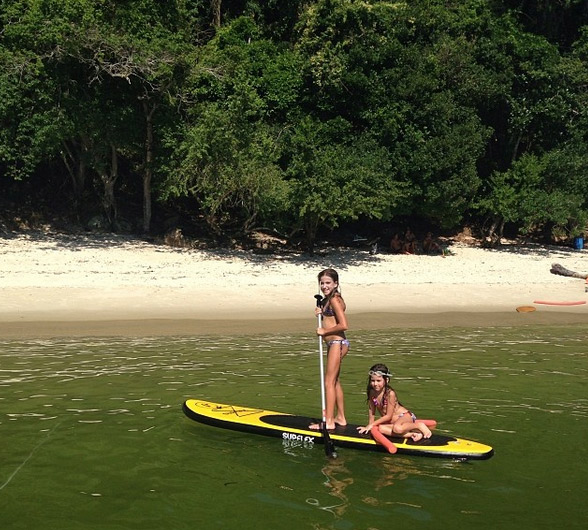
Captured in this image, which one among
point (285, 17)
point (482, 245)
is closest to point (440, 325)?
point (482, 245)

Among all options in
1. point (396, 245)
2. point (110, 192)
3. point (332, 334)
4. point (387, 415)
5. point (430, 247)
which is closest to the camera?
point (387, 415)

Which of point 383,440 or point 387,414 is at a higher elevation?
point 387,414

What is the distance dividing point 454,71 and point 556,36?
321 inches

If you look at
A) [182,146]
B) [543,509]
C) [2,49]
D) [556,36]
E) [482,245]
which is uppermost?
[556,36]

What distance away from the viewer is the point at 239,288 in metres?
20.4

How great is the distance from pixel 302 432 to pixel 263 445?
483 millimetres

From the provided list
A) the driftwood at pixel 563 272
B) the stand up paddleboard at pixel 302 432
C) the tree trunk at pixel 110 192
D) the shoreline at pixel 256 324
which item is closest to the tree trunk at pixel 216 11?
the tree trunk at pixel 110 192

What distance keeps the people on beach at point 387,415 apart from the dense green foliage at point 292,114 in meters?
15.6

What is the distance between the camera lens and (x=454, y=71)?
1132 inches

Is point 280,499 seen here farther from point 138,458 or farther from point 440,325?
point 440,325

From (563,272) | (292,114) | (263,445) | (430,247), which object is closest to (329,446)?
(263,445)

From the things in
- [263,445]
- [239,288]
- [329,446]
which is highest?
[239,288]

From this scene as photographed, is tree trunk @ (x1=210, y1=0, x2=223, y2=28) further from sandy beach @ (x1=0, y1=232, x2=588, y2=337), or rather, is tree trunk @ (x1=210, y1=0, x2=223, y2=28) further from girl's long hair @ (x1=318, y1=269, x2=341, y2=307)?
girl's long hair @ (x1=318, y1=269, x2=341, y2=307)

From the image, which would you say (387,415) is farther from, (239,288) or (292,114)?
(292,114)
